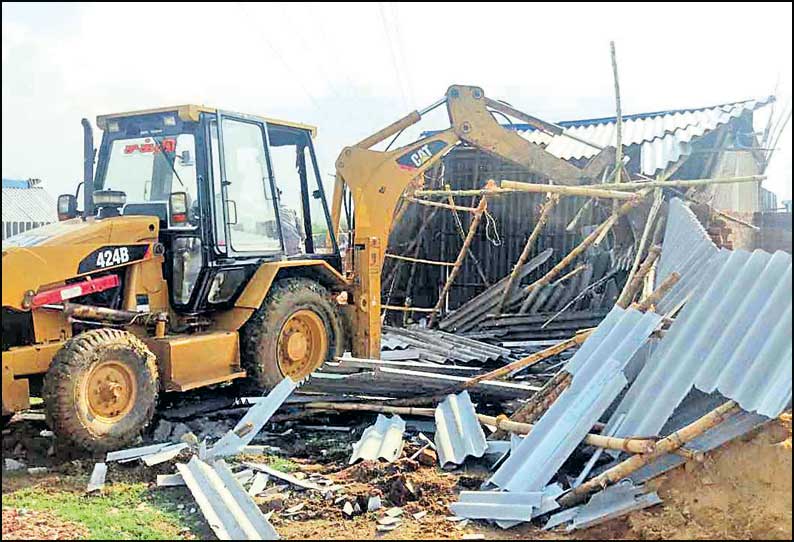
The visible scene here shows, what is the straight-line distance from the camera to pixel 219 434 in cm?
638

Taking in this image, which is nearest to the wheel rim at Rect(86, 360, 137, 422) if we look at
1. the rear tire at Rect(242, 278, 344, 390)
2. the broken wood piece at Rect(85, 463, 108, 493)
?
the broken wood piece at Rect(85, 463, 108, 493)

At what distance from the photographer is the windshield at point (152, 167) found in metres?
6.70

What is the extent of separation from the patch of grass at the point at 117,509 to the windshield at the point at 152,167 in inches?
106

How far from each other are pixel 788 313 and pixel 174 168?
5039 millimetres

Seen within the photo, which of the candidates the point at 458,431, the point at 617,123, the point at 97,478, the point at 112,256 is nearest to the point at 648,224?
the point at 617,123

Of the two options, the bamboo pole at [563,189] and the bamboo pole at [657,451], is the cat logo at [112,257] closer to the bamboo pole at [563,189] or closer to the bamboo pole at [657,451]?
the bamboo pole at [563,189]

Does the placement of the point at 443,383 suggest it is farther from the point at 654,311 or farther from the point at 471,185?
the point at 471,185

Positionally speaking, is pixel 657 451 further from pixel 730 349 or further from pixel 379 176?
pixel 379 176

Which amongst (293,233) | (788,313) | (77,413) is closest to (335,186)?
(293,233)

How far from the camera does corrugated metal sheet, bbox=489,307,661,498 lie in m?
4.59

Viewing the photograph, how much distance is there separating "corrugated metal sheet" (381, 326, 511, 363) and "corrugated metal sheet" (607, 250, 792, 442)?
329 cm

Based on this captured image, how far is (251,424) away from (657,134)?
9086 mm

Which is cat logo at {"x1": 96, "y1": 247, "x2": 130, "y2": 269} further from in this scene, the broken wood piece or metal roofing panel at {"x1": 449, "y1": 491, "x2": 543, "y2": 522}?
metal roofing panel at {"x1": 449, "y1": 491, "x2": 543, "y2": 522}

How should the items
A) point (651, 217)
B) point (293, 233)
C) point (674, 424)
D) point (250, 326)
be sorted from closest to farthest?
point (674, 424) < point (250, 326) < point (293, 233) < point (651, 217)
